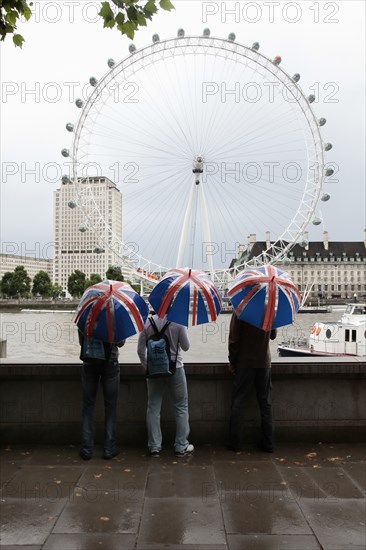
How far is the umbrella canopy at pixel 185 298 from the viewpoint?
5.88m

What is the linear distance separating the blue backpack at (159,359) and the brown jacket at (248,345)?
749 mm

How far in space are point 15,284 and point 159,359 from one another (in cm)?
15110

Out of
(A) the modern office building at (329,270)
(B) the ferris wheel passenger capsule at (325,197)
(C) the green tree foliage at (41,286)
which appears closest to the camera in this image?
(B) the ferris wheel passenger capsule at (325,197)

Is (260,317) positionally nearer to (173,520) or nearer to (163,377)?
(163,377)

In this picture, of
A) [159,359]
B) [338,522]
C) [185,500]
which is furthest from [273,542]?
[159,359]

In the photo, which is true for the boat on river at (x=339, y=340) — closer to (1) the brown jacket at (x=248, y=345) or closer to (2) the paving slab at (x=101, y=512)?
(1) the brown jacket at (x=248, y=345)

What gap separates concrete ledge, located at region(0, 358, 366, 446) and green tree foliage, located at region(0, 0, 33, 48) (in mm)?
3608

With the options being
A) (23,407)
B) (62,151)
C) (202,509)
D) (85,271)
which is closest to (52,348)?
(62,151)

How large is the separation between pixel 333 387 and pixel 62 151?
110 ft

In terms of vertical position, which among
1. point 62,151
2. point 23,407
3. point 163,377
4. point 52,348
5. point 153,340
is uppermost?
point 62,151

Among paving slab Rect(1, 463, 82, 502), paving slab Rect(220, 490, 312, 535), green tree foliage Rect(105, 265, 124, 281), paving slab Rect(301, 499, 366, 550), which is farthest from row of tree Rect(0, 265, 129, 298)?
paving slab Rect(301, 499, 366, 550)

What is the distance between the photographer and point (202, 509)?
188 inches

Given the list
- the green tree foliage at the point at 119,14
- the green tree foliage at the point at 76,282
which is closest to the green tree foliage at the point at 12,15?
the green tree foliage at the point at 119,14

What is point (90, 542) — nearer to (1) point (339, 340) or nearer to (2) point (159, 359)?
(2) point (159, 359)
